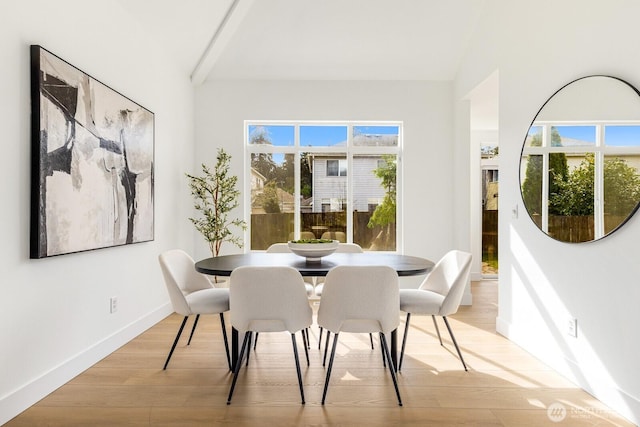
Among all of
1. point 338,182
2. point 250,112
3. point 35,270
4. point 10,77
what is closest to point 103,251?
point 35,270

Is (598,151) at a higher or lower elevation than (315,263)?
higher

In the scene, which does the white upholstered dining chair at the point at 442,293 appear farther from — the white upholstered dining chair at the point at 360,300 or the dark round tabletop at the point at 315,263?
the white upholstered dining chair at the point at 360,300

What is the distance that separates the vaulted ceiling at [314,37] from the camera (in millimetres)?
3840

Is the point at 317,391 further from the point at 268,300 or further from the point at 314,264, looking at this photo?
the point at 314,264

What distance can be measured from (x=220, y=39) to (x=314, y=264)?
2.79 metres

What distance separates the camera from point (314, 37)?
4383 mm

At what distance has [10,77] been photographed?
2072 millimetres

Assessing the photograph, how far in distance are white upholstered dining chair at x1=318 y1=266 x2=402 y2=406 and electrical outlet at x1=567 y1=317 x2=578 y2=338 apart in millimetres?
1221

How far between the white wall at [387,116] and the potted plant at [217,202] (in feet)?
0.89

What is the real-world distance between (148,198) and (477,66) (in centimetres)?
352

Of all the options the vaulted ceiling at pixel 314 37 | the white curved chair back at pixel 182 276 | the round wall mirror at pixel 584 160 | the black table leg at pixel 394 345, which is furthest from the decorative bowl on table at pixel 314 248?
the vaulted ceiling at pixel 314 37

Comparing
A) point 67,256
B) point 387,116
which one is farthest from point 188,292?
point 387,116

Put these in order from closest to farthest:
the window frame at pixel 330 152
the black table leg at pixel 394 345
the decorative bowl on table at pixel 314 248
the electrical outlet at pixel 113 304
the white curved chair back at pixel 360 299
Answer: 1. the white curved chair back at pixel 360 299
2. the black table leg at pixel 394 345
3. the decorative bowl on table at pixel 314 248
4. the electrical outlet at pixel 113 304
5. the window frame at pixel 330 152

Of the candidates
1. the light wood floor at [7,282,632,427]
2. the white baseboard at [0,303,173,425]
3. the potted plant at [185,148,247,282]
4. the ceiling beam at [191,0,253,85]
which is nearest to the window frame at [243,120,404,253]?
the potted plant at [185,148,247,282]
